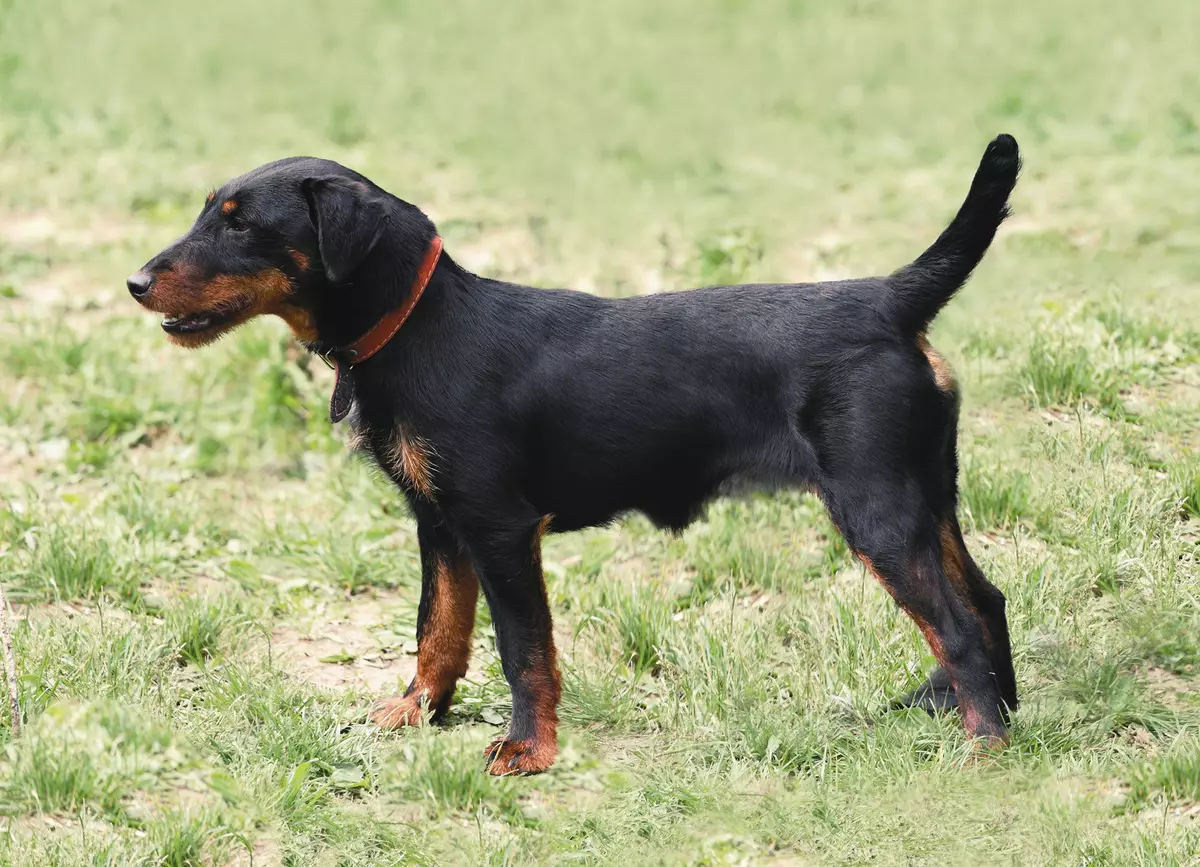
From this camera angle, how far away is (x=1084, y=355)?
6574 mm

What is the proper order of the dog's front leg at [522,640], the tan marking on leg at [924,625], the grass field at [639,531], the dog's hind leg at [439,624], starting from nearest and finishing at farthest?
the grass field at [639,531] < the tan marking on leg at [924,625] < the dog's front leg at [522,640] < the dog's hind leg at [439,624]

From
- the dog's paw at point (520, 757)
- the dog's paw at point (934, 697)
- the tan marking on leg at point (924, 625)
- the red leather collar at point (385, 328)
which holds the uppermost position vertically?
the red leather collar at point (385, 328)

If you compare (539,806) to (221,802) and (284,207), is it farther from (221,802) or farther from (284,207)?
(284,207)

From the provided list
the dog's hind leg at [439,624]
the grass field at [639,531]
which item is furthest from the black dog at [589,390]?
the grass field at [639,531]

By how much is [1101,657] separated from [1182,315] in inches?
120

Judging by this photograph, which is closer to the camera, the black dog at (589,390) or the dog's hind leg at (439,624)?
the black dog at (589,390)

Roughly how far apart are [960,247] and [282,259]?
2.14 meters

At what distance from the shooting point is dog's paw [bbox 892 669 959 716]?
15.1 feet

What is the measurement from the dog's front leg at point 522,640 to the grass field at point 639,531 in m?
0.12

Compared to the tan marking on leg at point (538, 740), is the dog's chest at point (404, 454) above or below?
above

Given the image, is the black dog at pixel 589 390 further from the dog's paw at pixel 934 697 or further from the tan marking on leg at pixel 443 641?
the tan marking on leg at pixel 443 641

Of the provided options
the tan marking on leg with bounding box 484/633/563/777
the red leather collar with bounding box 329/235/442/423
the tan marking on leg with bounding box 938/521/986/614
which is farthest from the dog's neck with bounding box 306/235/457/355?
the tan marking on leg with bounding box 938/521/986/614

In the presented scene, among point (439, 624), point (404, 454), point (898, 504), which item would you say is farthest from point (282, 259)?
point (898, 504)

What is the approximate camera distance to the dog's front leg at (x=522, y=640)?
4492 mm
